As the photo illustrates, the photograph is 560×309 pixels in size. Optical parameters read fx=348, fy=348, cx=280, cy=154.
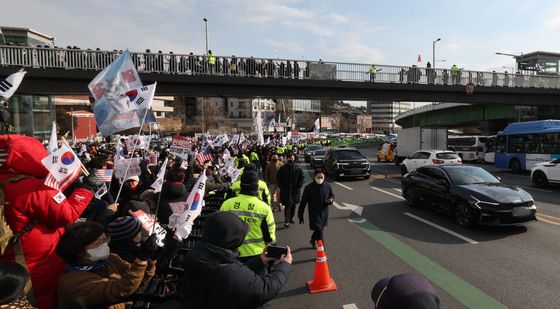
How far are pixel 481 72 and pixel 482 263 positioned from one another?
25244 mm

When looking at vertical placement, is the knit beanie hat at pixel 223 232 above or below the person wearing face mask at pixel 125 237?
above

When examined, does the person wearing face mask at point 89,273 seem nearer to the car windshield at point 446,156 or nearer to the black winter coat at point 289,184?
the black winter coat at point 289,184

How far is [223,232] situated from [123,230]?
138 centimetres

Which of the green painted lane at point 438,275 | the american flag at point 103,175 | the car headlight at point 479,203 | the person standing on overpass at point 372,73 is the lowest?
the green painted lane at point 438,275

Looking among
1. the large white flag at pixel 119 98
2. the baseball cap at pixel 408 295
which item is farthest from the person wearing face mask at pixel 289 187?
the baseball cap at pixel 408 295

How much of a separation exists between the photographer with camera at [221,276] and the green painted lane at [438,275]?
3.70 metres

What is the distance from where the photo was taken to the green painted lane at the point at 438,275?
4742 mm

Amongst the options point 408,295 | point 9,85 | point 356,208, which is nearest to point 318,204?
point 356,208

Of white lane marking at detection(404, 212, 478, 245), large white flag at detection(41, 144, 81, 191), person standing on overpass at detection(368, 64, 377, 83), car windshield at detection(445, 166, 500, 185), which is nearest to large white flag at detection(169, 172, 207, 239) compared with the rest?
large white flag at detection(41, 144, 81, 191)

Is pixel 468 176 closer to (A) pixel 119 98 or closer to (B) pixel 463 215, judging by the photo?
(B) pixel 463 215

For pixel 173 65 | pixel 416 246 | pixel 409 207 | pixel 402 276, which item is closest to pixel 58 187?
pixel 402 276

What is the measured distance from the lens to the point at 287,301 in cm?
494

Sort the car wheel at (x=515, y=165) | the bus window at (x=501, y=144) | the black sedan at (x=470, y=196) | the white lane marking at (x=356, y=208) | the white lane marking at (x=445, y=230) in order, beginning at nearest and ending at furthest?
the white lane marking at (x=445, y=230) < the black sedan at (x=470, y=196) < the white lane marking at (x=356, y=208) < the car wheel at (x=515, y=165) < the bus window at (x=501, y=144)

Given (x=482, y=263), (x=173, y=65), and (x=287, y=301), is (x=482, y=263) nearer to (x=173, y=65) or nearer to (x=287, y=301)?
(x=287, y=301)
